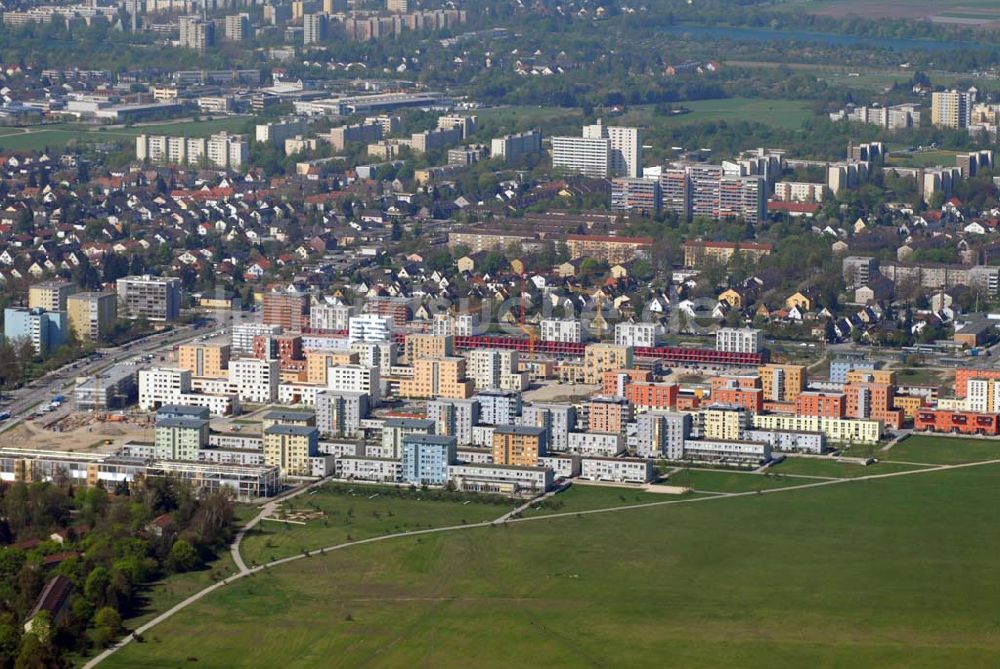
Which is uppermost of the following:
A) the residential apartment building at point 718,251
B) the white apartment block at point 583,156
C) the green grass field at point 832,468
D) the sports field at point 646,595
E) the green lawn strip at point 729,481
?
the white apartment block at point 583,156

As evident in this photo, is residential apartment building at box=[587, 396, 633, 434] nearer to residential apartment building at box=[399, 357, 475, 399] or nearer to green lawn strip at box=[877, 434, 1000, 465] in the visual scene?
residential apartment building at box=[399, 357, 475, 399]

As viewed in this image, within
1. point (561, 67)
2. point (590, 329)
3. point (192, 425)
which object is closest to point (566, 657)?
point (192, 425)

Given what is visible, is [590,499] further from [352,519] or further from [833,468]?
[833,468]

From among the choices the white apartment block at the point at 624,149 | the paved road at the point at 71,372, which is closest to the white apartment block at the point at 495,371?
the paved road at the point at 71,372

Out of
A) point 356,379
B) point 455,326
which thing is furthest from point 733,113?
point 356,379

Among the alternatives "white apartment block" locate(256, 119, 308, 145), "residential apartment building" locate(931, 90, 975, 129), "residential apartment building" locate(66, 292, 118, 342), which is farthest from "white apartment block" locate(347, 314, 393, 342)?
"residential apartment building" locate(931, 90, 975, 129)

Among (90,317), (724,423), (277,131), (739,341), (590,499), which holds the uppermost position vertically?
(277,131)

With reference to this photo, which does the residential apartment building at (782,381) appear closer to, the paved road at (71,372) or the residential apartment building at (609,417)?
the residential apartment building at (609,417)
